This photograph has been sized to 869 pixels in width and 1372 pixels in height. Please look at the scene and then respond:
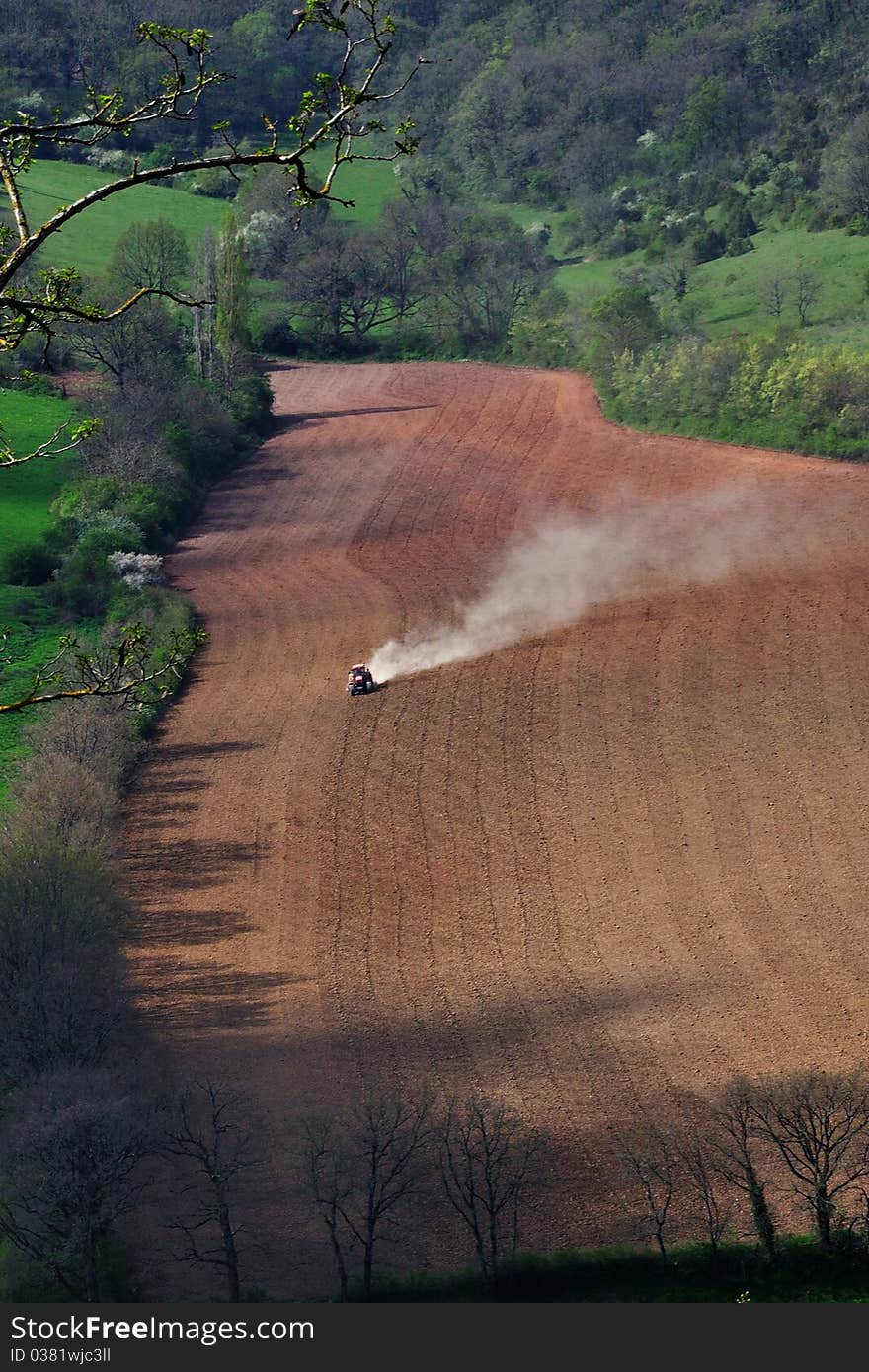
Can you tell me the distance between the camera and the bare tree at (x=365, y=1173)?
92.7 ft

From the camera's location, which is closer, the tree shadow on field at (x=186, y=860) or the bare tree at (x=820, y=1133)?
the bare tree at (x=820, y=1133)

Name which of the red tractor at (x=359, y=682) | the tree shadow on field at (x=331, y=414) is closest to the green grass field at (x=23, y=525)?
the red tractor at (x=359, y=682)

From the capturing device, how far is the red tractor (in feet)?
196

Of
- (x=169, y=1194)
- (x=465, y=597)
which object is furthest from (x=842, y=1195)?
(x=465, y=597)

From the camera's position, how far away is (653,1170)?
29078 mm

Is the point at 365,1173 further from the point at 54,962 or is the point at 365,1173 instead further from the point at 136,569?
the point at 136,569

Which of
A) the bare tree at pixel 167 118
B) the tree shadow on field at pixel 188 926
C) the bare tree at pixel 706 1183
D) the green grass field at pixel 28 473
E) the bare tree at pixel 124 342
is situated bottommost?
the bare tree at pixel 706 1183

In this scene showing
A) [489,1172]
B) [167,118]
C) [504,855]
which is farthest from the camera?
[504,855]

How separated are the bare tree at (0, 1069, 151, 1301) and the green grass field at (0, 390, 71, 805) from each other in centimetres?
2167

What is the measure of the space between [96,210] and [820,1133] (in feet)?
410

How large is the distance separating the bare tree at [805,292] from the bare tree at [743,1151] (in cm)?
7963

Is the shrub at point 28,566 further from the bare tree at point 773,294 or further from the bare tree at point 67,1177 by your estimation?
the bare tree at point 773,294

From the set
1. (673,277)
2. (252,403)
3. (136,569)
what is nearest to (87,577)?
(136,569)

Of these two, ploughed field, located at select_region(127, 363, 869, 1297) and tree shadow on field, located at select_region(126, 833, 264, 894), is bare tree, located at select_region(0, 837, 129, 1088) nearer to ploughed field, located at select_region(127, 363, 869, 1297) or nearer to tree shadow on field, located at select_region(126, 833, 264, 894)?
ploughed field, located at select_region(127, 363, 869, 1297)
